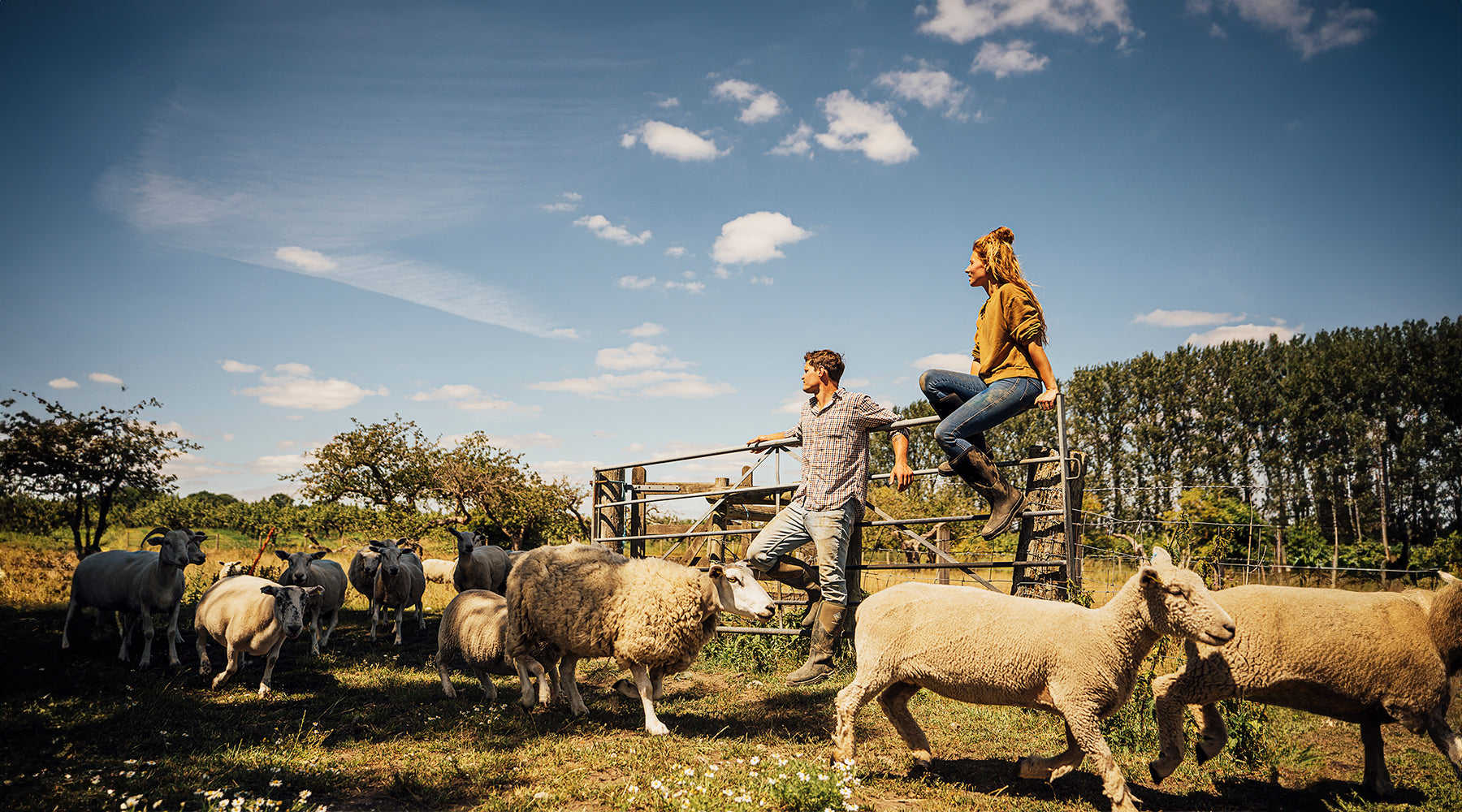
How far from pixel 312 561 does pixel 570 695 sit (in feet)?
28.2

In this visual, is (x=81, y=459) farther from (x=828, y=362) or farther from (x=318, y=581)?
(x=828, y=362)

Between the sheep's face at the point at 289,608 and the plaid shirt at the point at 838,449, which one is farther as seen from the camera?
the sheep's face at the point at 289,608

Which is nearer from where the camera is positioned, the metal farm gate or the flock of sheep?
the flock of sheep

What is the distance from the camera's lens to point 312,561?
12.4 meters

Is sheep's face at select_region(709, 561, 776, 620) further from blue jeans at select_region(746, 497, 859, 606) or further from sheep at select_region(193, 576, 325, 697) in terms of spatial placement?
sheep at select_region(193, 576, 325, 697)

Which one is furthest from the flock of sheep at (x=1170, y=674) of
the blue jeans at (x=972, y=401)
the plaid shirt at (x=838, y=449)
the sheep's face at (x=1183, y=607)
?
the blue jeans at (x=972, y=401)

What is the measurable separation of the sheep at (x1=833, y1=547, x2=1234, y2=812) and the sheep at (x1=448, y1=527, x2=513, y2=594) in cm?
918

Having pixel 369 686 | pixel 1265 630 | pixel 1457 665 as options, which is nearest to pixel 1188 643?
pixel 1265 630

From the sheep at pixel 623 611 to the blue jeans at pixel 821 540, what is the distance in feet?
1.00

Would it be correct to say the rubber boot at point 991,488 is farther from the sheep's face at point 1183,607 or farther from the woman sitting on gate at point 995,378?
the sheep's face at point 1183,607

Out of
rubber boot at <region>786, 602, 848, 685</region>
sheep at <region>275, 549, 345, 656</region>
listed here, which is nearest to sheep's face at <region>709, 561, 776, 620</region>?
rubber boot at <region>786, 602, 848, 685</region>

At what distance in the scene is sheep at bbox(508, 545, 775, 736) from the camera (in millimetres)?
5969

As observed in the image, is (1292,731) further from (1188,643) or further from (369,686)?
(369,686)

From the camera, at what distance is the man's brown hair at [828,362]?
6484mm
